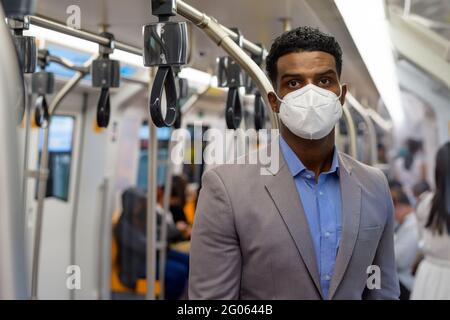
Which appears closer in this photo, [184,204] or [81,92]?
[81,92]

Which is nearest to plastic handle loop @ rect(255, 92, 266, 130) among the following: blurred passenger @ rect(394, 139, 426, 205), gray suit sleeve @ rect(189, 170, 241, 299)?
gray suit sleeve @ rect(189, 170, 241, 299)

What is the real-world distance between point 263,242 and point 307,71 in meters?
0.39

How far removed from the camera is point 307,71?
1.44m

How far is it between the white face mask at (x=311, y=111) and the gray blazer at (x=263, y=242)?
11 cm

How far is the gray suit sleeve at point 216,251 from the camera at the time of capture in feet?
4.72

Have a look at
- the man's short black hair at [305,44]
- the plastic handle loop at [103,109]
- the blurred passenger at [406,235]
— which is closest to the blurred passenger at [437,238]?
the blurred passenger at [406,235]

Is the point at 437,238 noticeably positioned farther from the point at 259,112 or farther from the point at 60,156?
the point at 60,156

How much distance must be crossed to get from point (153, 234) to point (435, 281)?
175 centimetres

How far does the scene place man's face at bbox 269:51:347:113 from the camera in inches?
56.8

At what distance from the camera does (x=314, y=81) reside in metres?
1.45

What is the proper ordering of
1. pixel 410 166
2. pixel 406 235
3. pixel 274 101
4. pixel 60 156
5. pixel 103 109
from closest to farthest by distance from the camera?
pixel 274 101
pixel 103 109
pixel 406 235
pixel 60 156
pixel 410 166

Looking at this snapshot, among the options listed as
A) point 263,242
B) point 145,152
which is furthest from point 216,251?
point 145,152

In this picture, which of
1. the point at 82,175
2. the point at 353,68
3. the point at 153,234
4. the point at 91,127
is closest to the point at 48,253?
the point at 82,175
